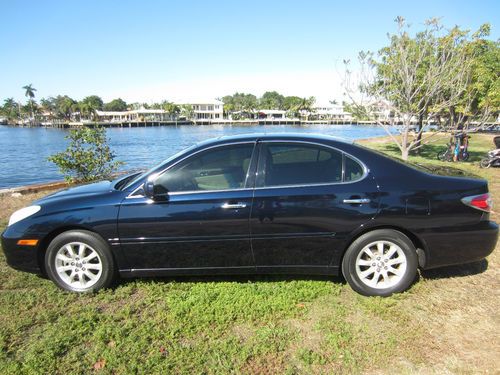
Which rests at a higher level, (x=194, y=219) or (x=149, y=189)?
(x=149, y=189)

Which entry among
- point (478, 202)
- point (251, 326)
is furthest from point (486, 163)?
point (251, 326)

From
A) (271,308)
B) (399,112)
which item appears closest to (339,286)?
(271,308)

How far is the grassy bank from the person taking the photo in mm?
2635

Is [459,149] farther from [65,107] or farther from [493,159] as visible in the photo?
[65,107]

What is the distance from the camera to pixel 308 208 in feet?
11.1

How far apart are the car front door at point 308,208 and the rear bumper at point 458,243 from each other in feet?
2.27

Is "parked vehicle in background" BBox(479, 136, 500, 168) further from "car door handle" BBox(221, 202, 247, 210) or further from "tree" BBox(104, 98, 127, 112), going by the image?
"tree" BBox(104, 98, 127, 112)

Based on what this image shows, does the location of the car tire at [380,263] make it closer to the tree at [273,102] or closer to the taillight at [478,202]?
the taillight at [478,202]

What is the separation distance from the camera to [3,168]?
2255 centimetres

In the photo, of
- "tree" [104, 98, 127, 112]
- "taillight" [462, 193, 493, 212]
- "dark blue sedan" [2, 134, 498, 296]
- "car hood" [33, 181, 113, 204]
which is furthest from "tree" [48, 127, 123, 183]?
"tree" [104, 98, 127, 112]

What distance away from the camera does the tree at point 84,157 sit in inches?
362

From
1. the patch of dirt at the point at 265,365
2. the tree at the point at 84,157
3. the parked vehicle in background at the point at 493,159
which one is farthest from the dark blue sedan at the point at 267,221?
the parked vehicle in background at the point at 493,159

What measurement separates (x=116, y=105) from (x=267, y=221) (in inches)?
6077

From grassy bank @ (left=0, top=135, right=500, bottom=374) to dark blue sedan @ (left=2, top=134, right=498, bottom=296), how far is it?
0.25 meters
